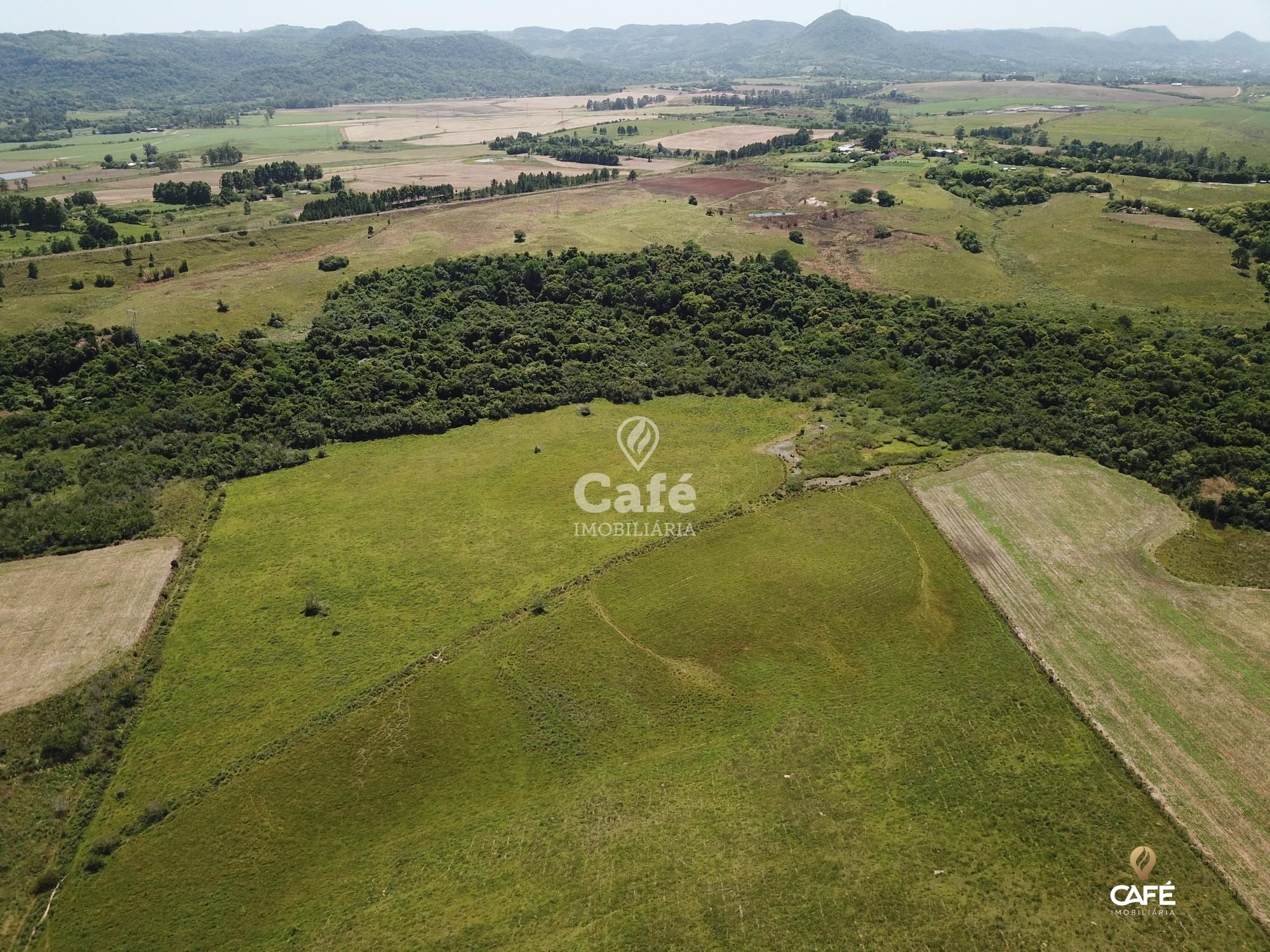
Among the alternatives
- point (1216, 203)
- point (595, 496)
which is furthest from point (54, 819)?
point (1216, 203)

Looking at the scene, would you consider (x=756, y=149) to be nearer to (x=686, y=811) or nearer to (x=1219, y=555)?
(x=1219, y=555)

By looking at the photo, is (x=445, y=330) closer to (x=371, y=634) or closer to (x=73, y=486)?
(x=73, y=486)

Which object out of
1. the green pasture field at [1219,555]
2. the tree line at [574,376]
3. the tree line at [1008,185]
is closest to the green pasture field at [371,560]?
the tree line at [574,376]

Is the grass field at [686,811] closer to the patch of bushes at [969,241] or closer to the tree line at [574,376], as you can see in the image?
the tree line at [574,376]

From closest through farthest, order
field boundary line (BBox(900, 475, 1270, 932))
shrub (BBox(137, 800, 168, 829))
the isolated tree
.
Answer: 1. field boundary line (BBox(900, 475, 1270, 932))
2. shrub (BBox(137, 800, 168, 829))
3. the isolated tree

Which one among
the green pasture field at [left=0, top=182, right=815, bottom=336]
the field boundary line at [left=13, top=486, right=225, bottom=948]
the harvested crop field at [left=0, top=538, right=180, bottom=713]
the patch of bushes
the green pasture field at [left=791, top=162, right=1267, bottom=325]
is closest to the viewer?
the field boundary line at [left=13, top=486, right=225, bottom=948]

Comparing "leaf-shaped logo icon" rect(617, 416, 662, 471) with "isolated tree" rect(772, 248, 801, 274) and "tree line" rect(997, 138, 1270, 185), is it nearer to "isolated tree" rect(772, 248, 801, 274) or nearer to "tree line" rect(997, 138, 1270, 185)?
"isolated tree" rect(772, 248, 801, 274)

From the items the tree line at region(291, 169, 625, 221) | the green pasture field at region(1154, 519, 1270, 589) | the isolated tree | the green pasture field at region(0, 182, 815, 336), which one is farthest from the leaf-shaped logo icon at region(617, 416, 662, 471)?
the tree line at region(291, 169, 625, 221)
